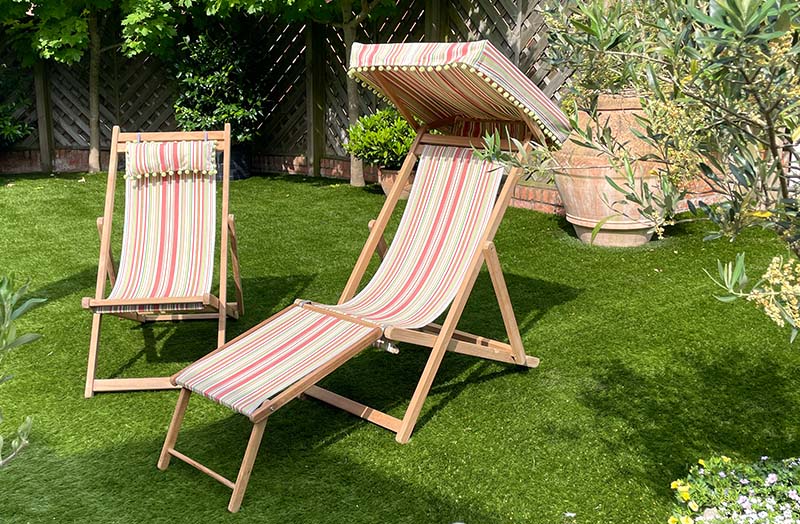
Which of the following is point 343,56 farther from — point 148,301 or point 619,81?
point 619,81

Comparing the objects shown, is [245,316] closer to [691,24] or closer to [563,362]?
[563,362]

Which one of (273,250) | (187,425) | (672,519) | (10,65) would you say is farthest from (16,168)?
(672,519)

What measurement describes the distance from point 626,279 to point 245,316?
2153 millimetres

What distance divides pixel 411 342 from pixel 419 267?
0.56 meters

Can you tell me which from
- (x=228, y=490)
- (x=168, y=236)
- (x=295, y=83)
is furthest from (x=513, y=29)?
(x=228, y=490)

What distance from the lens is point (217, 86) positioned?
8.42 metres

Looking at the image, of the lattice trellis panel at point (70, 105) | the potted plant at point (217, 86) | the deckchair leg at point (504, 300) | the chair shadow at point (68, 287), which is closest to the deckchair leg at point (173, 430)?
the deckchair leg at point (504, 300)

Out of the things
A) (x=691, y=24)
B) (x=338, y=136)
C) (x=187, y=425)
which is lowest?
(x=187, y=425)

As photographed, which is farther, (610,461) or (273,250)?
(273,250)

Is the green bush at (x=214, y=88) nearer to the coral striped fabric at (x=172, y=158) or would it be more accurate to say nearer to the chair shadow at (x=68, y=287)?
the chair shadow at (x=68, y=287)

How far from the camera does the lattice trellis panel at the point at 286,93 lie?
29.5 ft

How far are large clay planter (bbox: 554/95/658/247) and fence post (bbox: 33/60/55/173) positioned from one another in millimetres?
6842

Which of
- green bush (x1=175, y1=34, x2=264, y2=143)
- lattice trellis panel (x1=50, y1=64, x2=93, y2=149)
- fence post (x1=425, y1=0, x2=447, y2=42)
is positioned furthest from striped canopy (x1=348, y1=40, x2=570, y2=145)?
lattice trellis panel (x1=50, y1=64, x2=93, y2=149)

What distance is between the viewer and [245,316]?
14.3 ft
